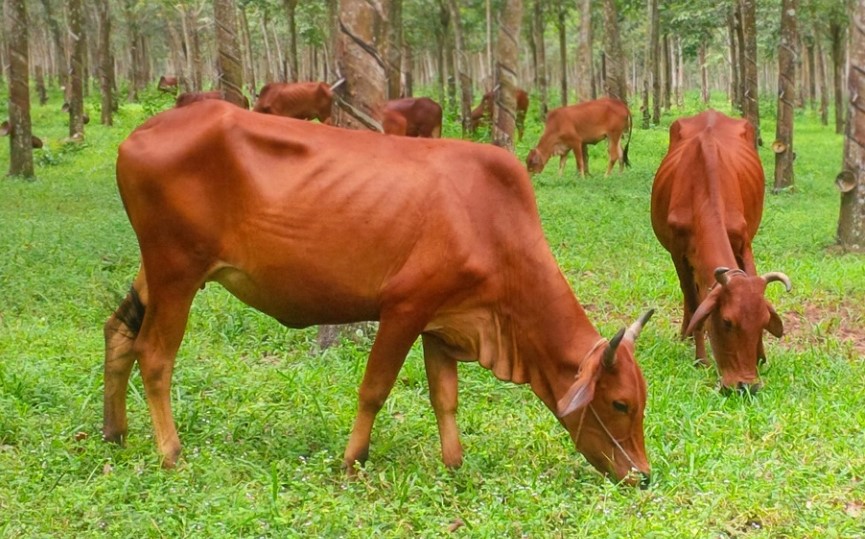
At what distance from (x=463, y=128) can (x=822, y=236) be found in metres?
12.8

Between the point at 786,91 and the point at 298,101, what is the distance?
11.5 meters

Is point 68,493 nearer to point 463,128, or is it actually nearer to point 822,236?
point 822,236

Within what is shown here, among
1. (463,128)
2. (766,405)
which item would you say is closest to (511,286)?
(766,405)

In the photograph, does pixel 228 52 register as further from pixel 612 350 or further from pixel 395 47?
pixel 395 47

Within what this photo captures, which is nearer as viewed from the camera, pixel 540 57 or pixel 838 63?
pixel 838 63

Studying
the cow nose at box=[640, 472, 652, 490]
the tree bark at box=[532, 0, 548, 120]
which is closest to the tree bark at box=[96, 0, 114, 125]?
the tree bark at box=[532, 0, 548, 120]

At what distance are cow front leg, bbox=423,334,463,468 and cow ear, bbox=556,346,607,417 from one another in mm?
666

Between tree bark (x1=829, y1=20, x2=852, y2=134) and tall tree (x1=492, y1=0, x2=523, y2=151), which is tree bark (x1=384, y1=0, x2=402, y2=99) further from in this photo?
tree bark (x1=829, y1=20, x2=852, y2=134)

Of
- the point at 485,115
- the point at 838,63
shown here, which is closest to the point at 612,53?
the point at 485,115

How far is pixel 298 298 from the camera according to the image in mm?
4809

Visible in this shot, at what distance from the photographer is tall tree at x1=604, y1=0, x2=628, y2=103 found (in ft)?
69.1

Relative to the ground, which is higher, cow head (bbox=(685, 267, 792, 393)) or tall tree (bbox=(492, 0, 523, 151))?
tall tree (bbox=(492, 0, 523, 151))

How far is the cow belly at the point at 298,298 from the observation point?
478 centimetres

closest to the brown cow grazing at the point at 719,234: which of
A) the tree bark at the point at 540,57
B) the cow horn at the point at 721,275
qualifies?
the cow horn at the point at 721,275
